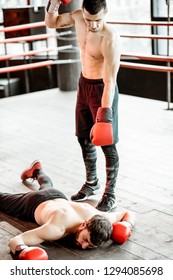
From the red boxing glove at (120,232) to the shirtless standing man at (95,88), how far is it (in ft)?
1.40

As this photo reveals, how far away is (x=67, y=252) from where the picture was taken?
309cm

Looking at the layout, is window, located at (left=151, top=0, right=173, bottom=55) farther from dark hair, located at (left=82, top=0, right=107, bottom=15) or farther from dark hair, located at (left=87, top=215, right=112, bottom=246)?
dark hair, located at (left=87, top=215, right=112, bottom=246)

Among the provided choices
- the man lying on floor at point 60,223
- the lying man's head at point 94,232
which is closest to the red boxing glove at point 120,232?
the man lying on floor at point 60,223

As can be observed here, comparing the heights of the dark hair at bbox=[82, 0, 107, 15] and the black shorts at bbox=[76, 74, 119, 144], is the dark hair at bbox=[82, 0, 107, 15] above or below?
above

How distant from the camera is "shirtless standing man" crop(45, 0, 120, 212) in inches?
133

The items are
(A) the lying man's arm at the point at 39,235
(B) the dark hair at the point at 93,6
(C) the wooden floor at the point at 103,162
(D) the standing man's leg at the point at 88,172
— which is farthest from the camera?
(D) the standing man's leg at the point at 88,172

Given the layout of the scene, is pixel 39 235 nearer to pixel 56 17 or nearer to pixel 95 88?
pixel 95 88

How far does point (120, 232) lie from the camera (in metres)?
3.13

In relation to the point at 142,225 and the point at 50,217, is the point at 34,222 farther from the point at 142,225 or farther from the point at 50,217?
the point at 142,225

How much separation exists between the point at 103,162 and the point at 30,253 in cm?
180

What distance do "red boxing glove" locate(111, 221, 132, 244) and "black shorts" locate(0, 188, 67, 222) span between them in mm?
421

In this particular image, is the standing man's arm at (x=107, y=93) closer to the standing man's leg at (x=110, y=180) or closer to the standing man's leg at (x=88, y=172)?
the standing man's leg at (x=110, y=180)

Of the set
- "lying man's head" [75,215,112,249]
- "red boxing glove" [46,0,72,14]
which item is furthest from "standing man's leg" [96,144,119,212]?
"red boxing glove" [46,0,72,14]

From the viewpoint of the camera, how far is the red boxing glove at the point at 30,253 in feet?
9.38
